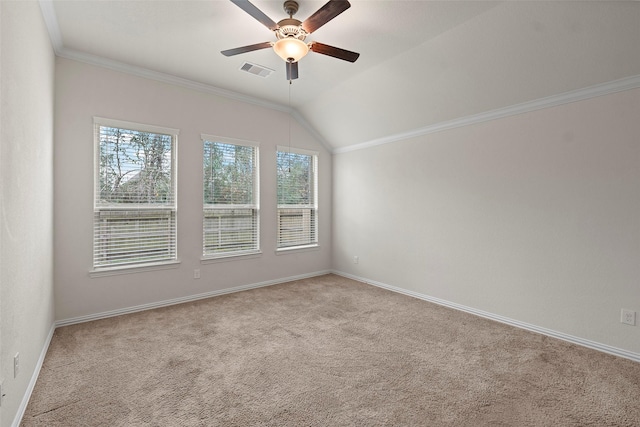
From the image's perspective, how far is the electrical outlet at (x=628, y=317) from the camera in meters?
2.70

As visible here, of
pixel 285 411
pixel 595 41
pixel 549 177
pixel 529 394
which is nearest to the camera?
pixel 285 411

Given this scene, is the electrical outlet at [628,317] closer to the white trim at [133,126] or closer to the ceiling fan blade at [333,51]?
the ceiling fan blade at [333,51]

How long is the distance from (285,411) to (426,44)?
352 cm

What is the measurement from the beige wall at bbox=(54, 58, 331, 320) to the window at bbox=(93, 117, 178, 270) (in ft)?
0.33

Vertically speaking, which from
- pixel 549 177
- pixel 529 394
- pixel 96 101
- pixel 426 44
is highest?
pixel 426 44

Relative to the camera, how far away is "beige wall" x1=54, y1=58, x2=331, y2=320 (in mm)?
3297

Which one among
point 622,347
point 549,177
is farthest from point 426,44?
point 622,347

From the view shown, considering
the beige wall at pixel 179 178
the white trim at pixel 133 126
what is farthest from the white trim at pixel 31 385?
the white trim at pixel 133 126

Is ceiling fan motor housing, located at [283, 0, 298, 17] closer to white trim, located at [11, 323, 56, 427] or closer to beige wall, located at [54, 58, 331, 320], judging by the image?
beige wall, located at [54, 58, 331, 320]

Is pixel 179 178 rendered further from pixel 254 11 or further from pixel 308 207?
pixel 254 11

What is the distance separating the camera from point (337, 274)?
5723 millimetres

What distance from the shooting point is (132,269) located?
3699 millimetres

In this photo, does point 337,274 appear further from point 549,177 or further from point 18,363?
point 18,363

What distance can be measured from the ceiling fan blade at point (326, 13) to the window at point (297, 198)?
2.80m
